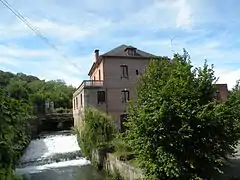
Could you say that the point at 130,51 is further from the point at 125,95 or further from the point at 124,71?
the point at 125,95

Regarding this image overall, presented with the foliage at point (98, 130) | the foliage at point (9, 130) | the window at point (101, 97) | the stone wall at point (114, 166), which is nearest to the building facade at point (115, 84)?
the window at point (101, 97)

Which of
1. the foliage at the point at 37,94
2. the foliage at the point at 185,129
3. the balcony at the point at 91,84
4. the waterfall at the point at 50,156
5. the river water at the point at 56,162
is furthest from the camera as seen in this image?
the foliage at the point at 37,94

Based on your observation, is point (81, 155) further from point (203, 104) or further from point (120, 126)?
point (203, 104)

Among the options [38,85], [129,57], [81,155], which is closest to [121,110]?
[129,57]

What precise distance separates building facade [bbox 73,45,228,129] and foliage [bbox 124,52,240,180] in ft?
57.6

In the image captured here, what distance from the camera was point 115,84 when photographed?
27781mm

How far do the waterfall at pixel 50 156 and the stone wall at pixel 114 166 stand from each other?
6.11 feet

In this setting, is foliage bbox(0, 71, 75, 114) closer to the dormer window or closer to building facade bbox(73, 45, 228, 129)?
building facade bbox(73, 45, 228, 129)

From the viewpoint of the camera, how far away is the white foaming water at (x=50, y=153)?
19.2 m

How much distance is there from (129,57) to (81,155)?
Result: 11.3m

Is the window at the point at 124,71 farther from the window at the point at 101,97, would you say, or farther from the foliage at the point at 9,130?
Result: the foliage at the point at 9,130

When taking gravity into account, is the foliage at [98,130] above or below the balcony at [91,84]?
below

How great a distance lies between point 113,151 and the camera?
16.8 m

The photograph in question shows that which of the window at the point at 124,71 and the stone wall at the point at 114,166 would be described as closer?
the stone wall at the point at 114,166
